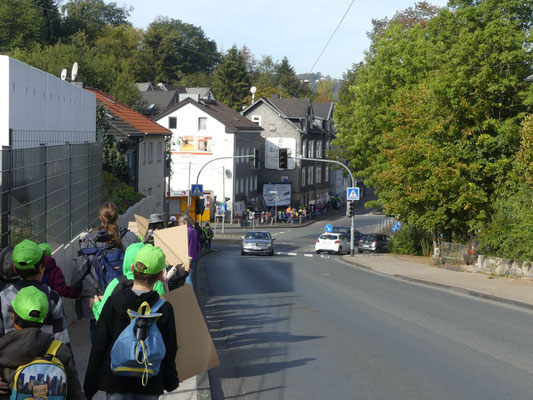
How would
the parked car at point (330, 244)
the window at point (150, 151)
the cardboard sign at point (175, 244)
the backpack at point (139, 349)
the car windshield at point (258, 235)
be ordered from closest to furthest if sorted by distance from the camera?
the backpack at point (139, 349)
the cardboard sign at point (175, 244)
the window at point (150, 151)
the car windshield at point (258, 235)
the parked car at point (330, 244)

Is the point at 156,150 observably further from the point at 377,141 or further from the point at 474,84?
the point at 474,84

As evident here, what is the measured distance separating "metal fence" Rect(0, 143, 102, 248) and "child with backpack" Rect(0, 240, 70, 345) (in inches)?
104

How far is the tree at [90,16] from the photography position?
3903 inches

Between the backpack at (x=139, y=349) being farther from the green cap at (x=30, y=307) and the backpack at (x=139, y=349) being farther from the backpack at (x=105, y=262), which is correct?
the backpack at (x=105, y=262)

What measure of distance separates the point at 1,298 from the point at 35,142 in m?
9.21

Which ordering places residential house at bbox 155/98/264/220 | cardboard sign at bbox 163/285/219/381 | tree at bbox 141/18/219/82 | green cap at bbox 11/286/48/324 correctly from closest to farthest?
1. green cap at bbox 11/286/48/324
2. cardboard sign at bbox 163/285/219/381
3. residential house at bbox 155/98/264/220
4. tree at bbox 141/18/219/82

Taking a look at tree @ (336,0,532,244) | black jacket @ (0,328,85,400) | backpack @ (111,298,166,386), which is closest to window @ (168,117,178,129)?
tree @ (336,0,532,244)

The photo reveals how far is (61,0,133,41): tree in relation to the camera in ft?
325

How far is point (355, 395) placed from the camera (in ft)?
30.0

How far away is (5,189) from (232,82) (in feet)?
361

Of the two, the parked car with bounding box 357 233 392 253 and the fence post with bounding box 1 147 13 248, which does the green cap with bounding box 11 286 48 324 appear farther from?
the parked car with bounding box 357 233 392 253

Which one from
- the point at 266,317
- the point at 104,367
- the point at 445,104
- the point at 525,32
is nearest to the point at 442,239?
the point at 445,104

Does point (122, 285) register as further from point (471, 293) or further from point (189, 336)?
point (471, 293)

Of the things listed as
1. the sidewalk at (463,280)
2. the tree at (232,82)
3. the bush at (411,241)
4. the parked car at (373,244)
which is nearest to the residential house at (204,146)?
the parked car at (373,244)
